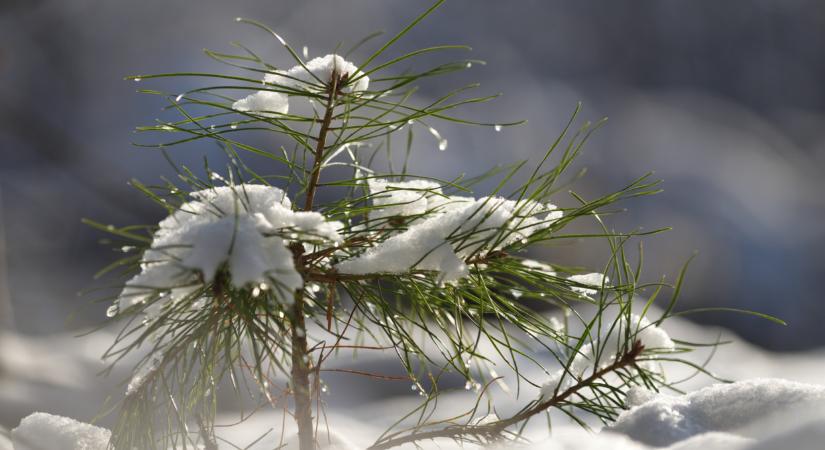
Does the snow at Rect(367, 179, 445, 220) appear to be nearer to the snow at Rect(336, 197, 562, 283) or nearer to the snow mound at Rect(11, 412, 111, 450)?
the snow at Rect(336, 197, 562, 283)

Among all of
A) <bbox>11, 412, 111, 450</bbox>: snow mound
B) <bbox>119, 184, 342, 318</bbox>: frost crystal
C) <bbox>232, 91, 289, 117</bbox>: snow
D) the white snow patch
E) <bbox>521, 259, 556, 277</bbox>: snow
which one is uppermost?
<bbox>232, 91, 289, 117</bbox>: snow

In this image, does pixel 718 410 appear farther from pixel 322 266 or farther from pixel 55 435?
pixel 55 435

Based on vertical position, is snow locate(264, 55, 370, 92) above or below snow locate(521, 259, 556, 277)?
above

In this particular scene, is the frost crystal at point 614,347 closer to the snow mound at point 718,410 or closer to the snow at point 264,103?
the snow mound at point 718,410

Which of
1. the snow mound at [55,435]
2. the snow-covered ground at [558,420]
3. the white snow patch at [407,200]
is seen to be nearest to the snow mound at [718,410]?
the snow-covered ground at [558,420]

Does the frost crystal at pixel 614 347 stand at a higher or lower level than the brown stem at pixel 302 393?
higher

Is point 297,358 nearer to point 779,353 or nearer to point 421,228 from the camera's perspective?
point 421,228

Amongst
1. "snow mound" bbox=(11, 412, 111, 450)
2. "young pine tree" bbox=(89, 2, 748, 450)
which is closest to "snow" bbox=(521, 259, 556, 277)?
"young pine tree" bbox=(89, 2, 748, 450)
